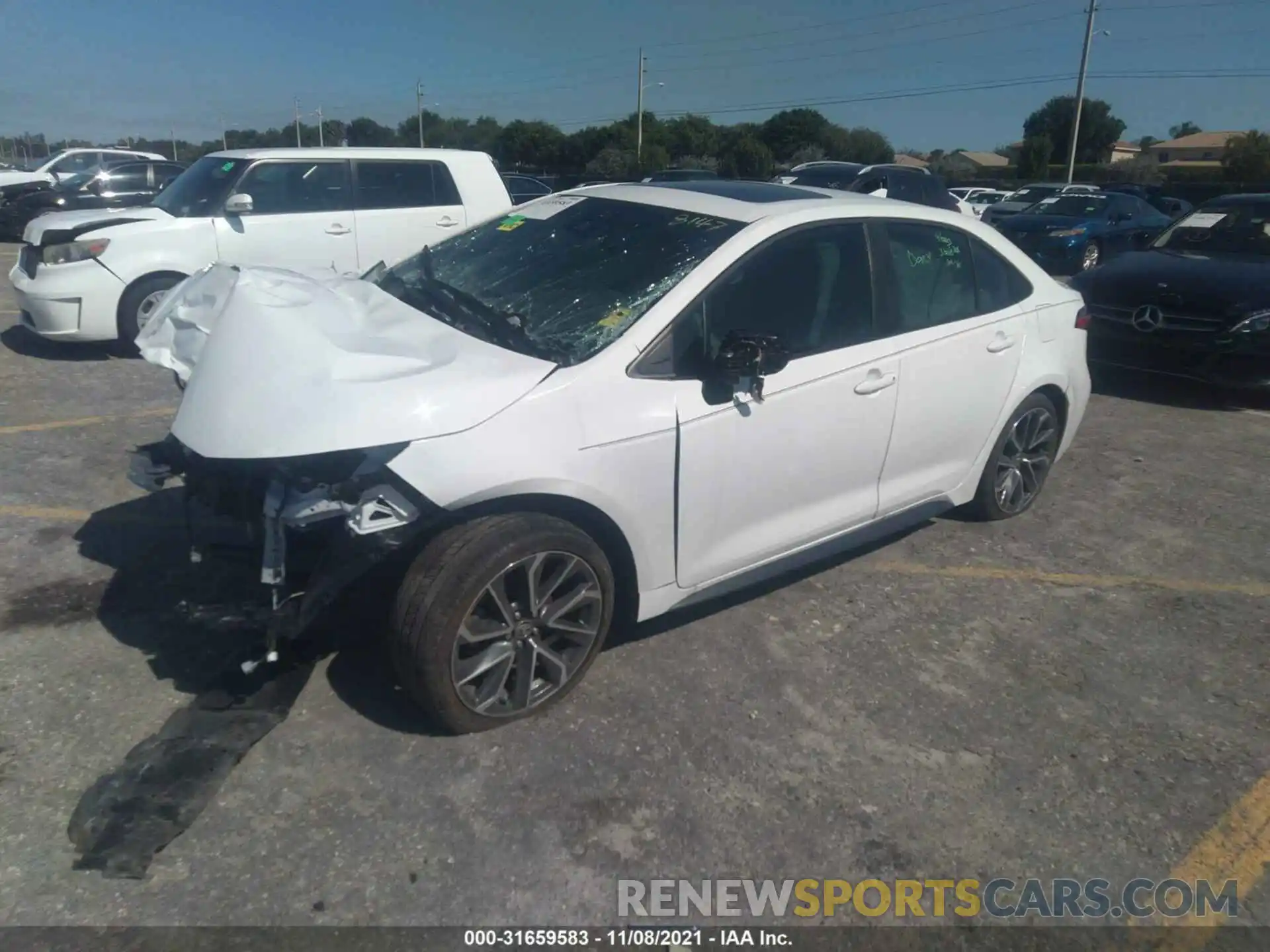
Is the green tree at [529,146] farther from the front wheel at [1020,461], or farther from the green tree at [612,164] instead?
the front wheel at [1020,461]

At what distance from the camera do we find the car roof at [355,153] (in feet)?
27.1

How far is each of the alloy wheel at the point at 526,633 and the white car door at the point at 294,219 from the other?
5.66 metres

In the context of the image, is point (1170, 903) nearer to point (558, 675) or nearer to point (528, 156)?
point (558, 675)

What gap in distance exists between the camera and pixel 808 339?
3736 mm

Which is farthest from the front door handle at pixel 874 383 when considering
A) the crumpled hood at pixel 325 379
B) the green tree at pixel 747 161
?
the green tree at pixel 747 161

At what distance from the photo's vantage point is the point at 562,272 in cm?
375

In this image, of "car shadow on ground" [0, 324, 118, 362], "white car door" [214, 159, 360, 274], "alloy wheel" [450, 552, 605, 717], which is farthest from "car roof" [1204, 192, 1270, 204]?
"car shadow on ground" [0, 324, 118, 362]

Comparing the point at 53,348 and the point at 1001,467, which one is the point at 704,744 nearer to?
the point at 1001,467

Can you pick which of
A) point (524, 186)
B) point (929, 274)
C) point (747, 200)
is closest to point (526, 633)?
point (747, 200)

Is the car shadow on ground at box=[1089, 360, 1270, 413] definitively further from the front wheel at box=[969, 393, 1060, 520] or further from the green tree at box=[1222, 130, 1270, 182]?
the green tree at box=[1222, 130, 1270, 182]

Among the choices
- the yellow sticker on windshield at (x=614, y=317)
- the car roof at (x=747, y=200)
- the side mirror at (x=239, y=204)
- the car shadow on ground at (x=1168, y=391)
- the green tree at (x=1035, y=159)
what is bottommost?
the car shadow on ground at (x=1168, y=391)

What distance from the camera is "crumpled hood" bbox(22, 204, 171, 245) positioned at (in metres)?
7.63

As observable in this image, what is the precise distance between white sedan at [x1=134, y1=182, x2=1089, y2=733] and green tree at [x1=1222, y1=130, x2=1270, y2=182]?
5127cm

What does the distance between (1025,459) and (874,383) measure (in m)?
1.58
